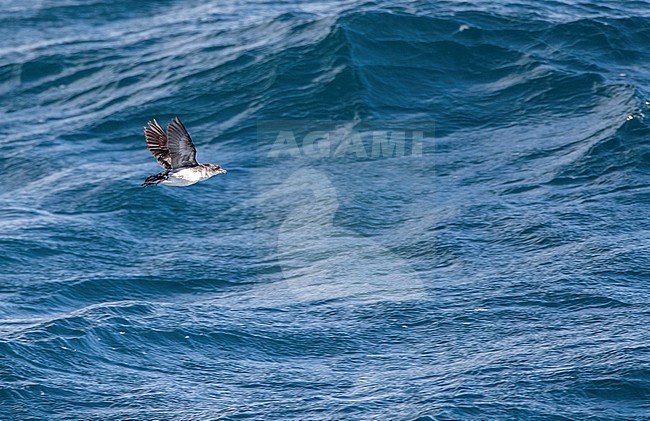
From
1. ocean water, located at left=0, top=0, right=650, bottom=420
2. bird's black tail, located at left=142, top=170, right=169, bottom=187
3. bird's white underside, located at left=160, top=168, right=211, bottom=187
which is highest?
bird's black tail, located at left=142, top=170, right=169, bottom=187

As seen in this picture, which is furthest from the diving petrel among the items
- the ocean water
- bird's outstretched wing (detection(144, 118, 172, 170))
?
the ocean water

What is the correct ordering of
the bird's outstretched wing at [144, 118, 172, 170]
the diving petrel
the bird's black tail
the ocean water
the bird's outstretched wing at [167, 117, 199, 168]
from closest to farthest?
the bird's black tail → the diving petrel → the bird's outstretched wing at [167, 117, 199, 168] → the bird's outstretched wing at [144, 118, 172, 170] → the ocean water

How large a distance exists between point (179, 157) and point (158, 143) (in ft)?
2.00

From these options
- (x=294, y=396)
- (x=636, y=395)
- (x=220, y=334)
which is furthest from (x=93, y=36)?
(x=636, y=395)

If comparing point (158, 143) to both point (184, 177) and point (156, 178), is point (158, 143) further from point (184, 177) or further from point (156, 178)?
point (156, 178)

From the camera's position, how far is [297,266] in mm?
27156

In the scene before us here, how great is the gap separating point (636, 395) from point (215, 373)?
7942mm

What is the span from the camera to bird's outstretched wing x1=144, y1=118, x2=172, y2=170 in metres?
18.9

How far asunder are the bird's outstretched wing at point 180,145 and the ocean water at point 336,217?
15.1 ft

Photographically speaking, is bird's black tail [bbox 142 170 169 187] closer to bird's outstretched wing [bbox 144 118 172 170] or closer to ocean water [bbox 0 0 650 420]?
bird's outstretched wing [bbox 144 118 172 170]

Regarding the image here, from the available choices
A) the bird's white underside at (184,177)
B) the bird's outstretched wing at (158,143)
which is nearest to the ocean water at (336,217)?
the bird's white underside at (184,177)

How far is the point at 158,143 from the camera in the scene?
1905 cm

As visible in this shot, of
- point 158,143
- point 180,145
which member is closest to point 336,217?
point 158,143

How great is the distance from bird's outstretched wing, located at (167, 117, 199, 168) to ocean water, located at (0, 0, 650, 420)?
4.59 meters
